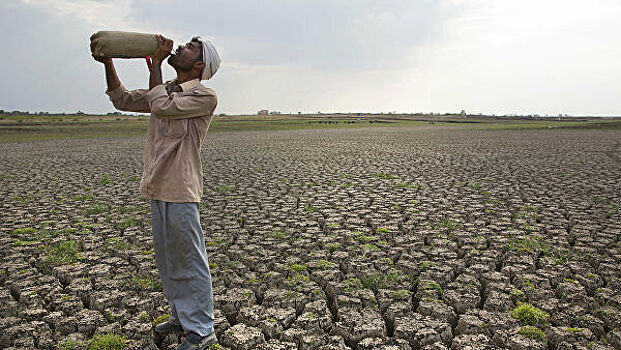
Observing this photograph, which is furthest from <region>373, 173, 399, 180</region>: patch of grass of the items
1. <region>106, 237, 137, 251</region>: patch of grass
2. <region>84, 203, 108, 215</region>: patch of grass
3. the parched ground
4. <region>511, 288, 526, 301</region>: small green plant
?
<region>511, 288, 526, 301</region>: small green plant

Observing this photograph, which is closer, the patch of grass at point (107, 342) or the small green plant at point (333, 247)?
the patch of grass at point (107, 342)

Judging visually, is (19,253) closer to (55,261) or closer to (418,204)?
(55,261)

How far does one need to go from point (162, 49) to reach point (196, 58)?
0.17 metres

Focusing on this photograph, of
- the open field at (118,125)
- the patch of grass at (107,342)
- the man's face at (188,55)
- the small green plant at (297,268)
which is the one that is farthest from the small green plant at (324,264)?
the open field at (118,125)

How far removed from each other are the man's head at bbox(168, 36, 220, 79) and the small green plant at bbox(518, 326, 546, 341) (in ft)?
7.84

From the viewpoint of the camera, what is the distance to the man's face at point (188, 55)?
222cm

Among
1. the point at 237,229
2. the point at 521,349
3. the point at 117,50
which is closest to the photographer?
the point at 117,50

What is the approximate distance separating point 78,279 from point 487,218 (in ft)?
15.1

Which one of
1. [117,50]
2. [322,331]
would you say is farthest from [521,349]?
[117,50]

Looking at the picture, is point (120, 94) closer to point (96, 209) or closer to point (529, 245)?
point (529, 245)

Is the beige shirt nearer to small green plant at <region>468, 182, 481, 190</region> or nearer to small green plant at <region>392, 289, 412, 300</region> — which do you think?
small green plant at <region>392, 289, 412, 300</region>

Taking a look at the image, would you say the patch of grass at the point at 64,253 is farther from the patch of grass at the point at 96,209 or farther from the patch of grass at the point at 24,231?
the patch of grass at the point at 96,209

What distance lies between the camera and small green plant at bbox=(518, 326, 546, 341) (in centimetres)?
254

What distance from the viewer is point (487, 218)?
543 centimetres
